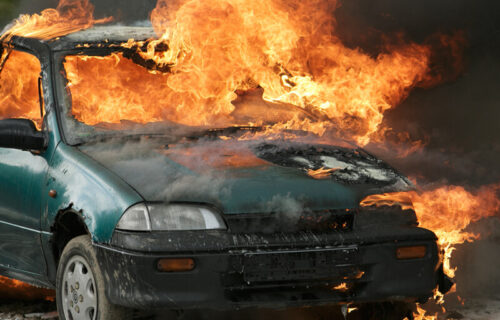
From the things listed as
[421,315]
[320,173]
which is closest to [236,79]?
[320,173]

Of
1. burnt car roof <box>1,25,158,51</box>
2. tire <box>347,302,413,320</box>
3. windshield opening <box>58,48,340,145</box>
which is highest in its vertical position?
burnt car roof <box>1,25,158,51</box>

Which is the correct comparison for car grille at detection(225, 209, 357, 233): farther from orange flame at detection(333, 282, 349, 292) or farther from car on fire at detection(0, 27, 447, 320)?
orange flame at detection(333, 282, 349, 292)

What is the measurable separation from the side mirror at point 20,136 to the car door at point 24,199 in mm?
98

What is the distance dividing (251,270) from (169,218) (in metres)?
0.50

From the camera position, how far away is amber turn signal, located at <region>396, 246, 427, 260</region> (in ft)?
17.0

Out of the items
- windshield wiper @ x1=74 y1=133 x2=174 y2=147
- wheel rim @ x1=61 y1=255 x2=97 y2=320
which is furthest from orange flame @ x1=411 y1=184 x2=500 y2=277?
wheel rim @ x1=61 y1=255 x2=97 y2=320

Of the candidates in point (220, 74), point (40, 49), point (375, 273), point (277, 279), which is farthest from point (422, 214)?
point (40, 49)

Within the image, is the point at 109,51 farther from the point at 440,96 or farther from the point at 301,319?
the point at 440,96

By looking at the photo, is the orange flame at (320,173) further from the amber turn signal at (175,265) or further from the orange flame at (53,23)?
the orange flame at (53,23)

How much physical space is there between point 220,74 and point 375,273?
2.05 meters

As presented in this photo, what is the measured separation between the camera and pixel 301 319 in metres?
5.82

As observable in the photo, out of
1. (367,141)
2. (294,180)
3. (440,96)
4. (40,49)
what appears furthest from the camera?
(440,96)

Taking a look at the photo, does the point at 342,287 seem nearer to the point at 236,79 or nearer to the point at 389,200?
the point at 389,200

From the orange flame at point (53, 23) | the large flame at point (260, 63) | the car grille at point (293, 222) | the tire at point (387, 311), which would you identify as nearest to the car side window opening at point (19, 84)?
the orange flame at point (53, 23)
